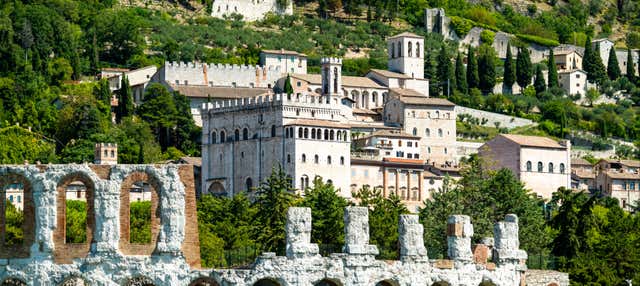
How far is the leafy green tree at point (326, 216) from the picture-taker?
263 ft

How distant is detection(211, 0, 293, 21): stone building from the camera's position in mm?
188375

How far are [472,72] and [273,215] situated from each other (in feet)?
274

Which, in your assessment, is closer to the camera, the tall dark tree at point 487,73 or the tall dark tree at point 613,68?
the tall dark tree at point 487,73

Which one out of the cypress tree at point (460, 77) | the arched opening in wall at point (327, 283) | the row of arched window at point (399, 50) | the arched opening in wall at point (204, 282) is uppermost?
the row of arched window at point (399, 50)

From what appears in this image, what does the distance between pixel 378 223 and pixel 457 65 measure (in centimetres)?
8385

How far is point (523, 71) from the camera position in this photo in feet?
576

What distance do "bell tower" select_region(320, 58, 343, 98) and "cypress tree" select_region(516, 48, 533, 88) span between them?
39.3 m

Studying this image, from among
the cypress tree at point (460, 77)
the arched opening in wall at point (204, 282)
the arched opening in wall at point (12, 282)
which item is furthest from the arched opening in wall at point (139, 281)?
the cypress tree at point (460, 77)

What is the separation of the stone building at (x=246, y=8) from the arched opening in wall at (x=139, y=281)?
5369 inches

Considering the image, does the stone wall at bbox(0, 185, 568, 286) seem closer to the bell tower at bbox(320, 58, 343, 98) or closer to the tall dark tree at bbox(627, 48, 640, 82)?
the bell tower at bbox(320, 58, 343, 98)

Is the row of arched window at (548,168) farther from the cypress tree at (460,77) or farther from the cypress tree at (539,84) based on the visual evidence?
the cypress tree at (539,84)

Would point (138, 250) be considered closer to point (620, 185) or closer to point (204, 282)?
point (204, 282)

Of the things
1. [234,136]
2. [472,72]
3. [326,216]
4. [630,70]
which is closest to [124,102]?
[234,136]

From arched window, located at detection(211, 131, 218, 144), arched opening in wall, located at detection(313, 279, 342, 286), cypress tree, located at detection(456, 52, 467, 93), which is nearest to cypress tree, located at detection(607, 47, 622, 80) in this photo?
cypress tree, located at detection(456, 52, 467, 93)
